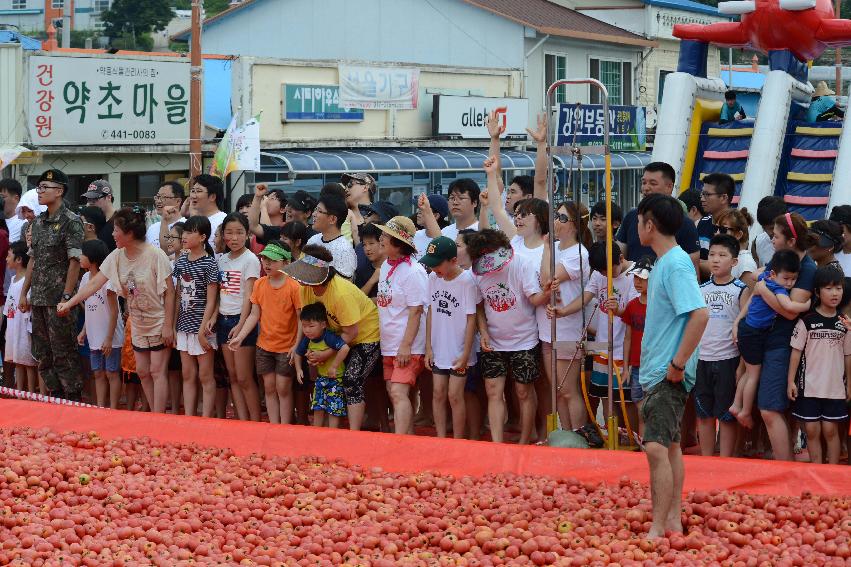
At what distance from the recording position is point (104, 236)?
1055 cm

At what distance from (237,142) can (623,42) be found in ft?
66.7

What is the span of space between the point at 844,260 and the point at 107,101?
1506 cm

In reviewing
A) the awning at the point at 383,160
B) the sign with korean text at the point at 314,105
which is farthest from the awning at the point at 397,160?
the sign with korean text at the point at 314,105

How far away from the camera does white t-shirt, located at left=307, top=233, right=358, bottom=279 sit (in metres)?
9.05

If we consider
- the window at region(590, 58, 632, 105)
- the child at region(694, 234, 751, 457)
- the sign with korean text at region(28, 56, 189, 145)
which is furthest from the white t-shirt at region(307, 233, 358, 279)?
the window at region(590, 58, 632, 105)

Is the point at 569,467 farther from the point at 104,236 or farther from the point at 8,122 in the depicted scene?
the point at 8,122

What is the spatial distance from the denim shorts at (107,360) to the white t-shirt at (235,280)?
1.31m

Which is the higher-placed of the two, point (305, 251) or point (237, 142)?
point (237, 142)

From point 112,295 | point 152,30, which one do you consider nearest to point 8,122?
point 112,295

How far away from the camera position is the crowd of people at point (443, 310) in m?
7.54

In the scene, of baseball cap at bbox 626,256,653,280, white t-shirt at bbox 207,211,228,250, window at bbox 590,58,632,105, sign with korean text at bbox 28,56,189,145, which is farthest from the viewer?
window at bbox 590,58,632,105

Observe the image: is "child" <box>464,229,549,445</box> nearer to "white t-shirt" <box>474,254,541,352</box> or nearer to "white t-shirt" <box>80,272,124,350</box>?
"white t-shirt" <box>474,254,541,352</box>

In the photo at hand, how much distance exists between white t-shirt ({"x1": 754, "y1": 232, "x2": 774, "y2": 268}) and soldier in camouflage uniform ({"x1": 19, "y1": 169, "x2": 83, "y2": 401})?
5361 mm

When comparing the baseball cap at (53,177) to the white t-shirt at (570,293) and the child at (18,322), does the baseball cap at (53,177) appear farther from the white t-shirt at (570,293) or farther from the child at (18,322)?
the white t-shirt at (570,293)
